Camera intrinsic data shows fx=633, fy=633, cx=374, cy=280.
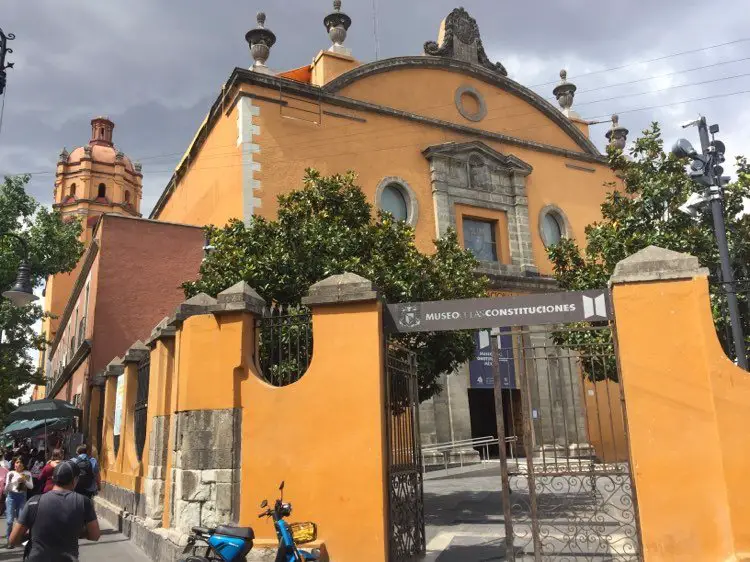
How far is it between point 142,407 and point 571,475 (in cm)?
687

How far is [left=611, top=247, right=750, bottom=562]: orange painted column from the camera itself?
5695mm

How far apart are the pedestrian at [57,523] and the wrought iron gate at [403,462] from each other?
9.78ft

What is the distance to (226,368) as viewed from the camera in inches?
271

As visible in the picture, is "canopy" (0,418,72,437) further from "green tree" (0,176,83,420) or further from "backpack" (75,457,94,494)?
"backpack" (75,457,94,494)

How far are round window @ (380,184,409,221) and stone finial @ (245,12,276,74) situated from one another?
4706mm

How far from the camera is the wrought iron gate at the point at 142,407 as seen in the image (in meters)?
9.84

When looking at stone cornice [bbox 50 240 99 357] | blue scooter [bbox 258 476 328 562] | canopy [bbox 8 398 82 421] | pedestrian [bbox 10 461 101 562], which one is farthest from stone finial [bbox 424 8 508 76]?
pedestrian [bbox 10 461 101 562]

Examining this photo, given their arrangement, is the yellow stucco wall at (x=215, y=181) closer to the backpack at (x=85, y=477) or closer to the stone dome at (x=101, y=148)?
the backpack at (x=85, y=477)

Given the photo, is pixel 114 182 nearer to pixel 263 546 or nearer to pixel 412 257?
pixel 412 257

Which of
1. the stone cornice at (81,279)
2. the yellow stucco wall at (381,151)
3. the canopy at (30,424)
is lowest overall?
the canopy at (30,424)

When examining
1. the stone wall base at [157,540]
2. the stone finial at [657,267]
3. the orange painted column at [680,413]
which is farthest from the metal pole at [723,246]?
the stone wall base at [157,540]

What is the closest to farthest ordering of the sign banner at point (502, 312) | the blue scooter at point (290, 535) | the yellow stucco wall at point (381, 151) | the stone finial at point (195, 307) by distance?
the blue scooter at point (290, 535) < the sign banner at point (502, 312) < the stone finial at point (195, 307) < the yellow stucco wall at point (381, 151)

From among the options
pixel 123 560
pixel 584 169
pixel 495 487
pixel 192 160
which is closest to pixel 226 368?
pixel 123 560

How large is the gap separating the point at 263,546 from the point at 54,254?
→ 13948 millimetres
